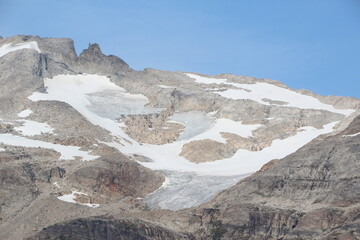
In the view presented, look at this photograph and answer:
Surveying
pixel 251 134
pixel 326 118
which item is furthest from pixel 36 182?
pixel 326 118

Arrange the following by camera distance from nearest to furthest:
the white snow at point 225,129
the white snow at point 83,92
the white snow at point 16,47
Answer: the white snow at point 225,129 → the white snow at point 83,92 → the white snow at point 16,47

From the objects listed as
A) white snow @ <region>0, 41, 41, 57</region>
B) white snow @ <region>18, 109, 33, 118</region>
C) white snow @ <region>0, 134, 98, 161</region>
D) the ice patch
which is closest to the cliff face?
the ice patch

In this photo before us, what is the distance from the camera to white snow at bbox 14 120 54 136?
3429 inches

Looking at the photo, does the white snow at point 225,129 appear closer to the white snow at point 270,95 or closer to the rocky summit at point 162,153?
the rocky summit at point 162,153

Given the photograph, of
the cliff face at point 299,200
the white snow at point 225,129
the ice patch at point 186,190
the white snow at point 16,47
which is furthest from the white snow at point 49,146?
the white snow at point 16,47

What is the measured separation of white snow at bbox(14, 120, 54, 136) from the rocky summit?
6.0 inches

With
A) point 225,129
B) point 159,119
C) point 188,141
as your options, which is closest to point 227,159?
point 188,141

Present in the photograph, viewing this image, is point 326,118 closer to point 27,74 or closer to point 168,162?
point 168,162

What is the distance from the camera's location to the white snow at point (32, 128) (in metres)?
87.1

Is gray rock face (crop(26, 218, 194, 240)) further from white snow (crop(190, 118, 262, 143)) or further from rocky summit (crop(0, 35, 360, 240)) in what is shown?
white snow (crop(190, 118, 262, 143))

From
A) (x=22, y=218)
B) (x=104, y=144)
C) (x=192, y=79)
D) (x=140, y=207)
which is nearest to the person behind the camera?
(x=22, y=218)

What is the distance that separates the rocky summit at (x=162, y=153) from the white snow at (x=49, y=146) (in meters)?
0.27

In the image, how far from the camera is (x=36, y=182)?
238 feet

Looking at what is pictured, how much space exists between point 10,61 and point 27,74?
26.7 ft
